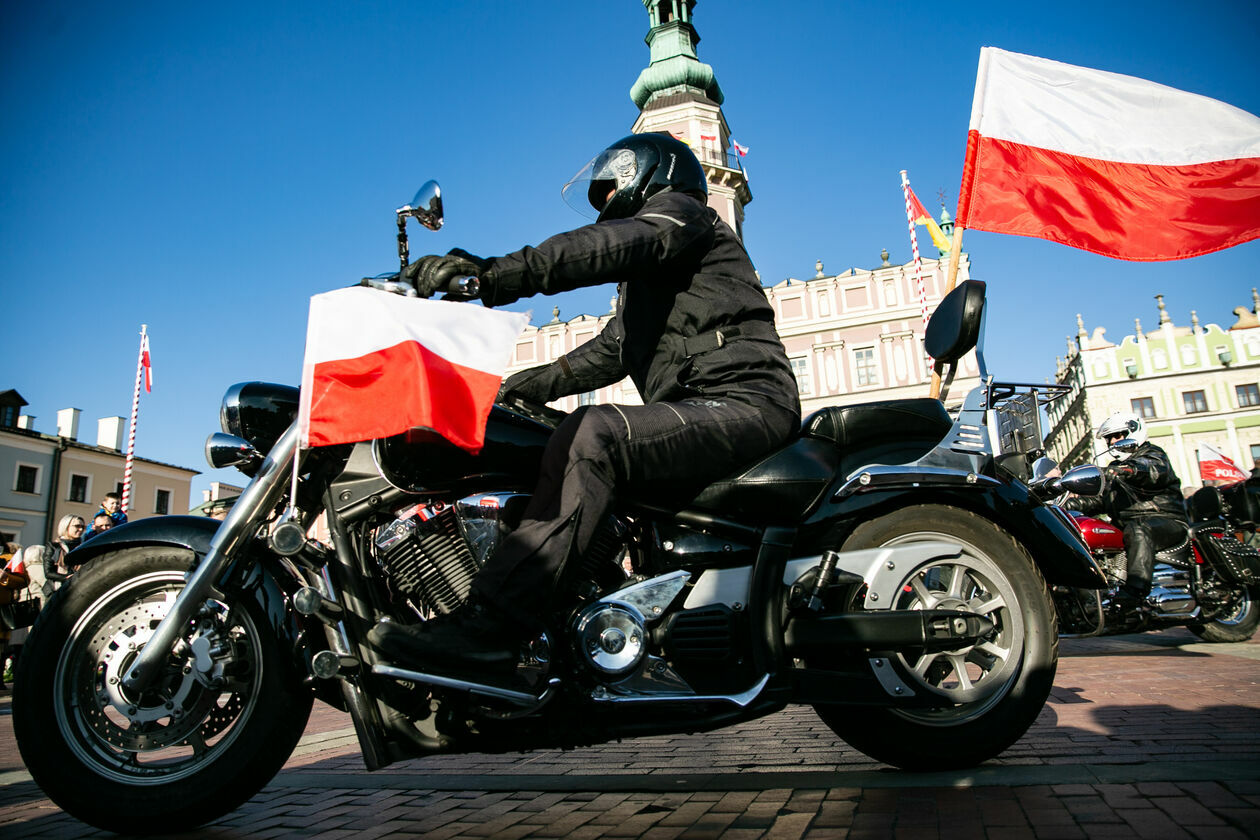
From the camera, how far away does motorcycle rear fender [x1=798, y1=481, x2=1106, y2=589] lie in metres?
2.59

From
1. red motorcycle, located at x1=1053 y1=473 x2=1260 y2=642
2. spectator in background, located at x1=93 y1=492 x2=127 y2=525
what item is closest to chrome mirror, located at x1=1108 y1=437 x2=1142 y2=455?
red motorcycle, located at x1=1053 y1=473 x2=1260 y2=642

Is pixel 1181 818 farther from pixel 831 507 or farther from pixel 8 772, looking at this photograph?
pixel 8 772

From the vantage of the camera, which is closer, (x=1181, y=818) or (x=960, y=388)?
(x=1181, y=818)

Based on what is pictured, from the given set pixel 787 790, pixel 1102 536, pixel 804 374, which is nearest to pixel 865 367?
pixel 804 374

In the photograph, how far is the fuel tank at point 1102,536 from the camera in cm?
650

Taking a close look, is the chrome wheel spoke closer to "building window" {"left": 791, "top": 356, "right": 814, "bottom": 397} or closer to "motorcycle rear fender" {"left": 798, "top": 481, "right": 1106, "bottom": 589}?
"motorcycle rear fender" {"left": 798, "top": 481, "right": 1106, "bottom": 589}

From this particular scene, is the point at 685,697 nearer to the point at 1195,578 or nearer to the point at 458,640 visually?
the point at 458,640

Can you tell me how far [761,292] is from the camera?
2723mm

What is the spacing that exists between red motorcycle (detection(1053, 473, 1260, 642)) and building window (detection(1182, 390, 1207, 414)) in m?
52.2

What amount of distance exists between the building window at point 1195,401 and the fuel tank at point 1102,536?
53582mm

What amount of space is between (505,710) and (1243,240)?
580 centimetres

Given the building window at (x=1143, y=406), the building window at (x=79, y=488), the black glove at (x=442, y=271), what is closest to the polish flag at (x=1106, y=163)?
the black glove at (x=442, y=271)

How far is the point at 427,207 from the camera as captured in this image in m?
2.37

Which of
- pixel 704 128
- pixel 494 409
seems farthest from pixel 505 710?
pixel 704 128
